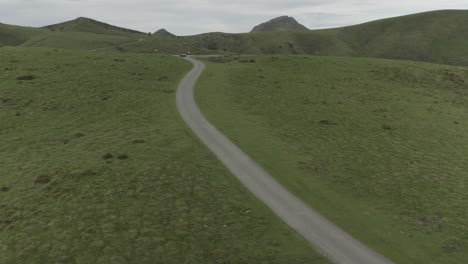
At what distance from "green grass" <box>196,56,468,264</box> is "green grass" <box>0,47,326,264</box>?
17.6ft

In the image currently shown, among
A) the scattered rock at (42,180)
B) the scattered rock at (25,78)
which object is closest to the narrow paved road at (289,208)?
the scattered rock at (42,180)

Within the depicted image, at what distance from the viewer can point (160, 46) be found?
190125mm

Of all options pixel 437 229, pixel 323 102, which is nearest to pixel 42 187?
pixel 437 229

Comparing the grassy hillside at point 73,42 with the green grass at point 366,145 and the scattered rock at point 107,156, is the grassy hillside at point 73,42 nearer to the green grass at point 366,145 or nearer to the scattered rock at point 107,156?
the green grass at point 366,145

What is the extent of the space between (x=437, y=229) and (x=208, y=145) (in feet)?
68.1

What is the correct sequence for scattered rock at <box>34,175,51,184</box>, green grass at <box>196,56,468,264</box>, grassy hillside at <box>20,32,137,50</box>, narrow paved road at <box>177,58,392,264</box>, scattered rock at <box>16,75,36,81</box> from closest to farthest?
narrow paved road at <box>177,58,392,264</box>, green grass at <box>196,56,468,264</box>, scattered rock at <box>34,175,51,184</box>, scattered rock at <box>16,75,36,81</box>, grassy hillside at <box>20,32,137,50</box>

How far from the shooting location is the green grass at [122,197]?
2011cm

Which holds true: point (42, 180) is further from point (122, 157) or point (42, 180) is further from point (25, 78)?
point (25, 78)

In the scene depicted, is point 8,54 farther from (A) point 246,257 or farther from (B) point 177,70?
(A) point 246,257

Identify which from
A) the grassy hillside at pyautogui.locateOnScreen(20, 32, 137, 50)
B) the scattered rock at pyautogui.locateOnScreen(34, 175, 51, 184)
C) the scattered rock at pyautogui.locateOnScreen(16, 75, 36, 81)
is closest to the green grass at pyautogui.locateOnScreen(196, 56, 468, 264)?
the scattered rock at pyautogui.locateOnScreen(34, 175, 51, 184)

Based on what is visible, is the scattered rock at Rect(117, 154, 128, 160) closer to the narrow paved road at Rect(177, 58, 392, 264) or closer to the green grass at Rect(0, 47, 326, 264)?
the green grass at Rect(0, 47, 326, 264)

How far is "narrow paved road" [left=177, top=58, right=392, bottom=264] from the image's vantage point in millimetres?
20094

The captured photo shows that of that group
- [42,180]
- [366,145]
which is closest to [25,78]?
[42,180]

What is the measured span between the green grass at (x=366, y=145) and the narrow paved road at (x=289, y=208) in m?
0.93
